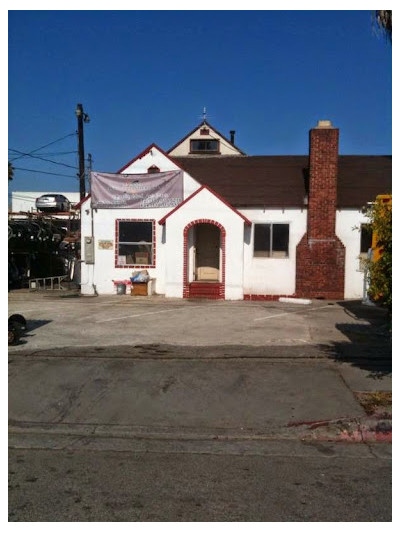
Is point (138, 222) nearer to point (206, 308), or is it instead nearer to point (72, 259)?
point (206, 308)

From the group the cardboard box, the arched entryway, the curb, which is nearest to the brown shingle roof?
the arched entryway

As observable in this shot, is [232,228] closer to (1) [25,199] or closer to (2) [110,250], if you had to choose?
(2) [110,250]

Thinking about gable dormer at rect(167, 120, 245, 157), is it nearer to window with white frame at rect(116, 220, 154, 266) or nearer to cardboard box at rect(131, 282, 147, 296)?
window with white frame at rect(116, 220, 154, 266)

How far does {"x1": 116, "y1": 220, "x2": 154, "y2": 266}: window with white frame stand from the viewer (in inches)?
709

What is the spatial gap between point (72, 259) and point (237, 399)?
19304 mm

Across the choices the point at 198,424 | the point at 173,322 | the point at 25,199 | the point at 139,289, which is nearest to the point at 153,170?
the point at 139,289

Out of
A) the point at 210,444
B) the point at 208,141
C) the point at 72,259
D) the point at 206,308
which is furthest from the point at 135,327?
the point at 208,141

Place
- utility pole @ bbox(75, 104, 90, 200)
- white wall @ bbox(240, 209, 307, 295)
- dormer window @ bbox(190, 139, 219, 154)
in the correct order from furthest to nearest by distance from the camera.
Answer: dormer window @ bbox(190, 139, 219, 154) < utility pole @ bbox(75, 104, 90, 200) < white wall @ bbox(240, 209, 307, 295)

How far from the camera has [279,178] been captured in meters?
18.9

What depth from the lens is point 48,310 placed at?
1373 cm

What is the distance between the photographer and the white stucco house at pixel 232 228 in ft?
54.9

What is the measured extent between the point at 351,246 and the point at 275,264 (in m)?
2.67

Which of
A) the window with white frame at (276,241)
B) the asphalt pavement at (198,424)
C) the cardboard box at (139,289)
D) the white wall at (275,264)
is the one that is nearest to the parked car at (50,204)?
the cardboard box at (139,289)

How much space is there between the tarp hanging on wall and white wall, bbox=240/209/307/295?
10.7ft
